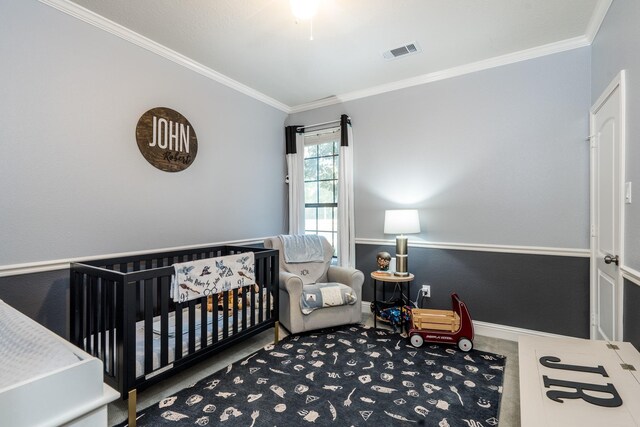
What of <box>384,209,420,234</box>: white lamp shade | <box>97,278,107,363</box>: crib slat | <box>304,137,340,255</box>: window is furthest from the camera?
<box>304,137,340,255</box>: window

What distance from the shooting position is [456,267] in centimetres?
305

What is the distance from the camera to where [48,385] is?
2.36 feet

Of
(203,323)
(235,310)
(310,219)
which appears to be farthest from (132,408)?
(310,219)

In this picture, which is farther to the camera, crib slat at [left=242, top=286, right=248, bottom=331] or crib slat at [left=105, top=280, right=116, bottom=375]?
crib slat at [left=242, top=286, right=248, bottom=331]

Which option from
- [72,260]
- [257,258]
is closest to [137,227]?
[72,260]

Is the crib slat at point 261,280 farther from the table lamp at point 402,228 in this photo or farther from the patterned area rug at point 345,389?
the table lamp at point 402,228

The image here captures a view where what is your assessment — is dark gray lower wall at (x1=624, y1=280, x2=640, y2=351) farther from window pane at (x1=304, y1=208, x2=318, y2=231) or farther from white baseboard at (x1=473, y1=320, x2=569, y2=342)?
window pane at (x1=304, y1=208, x2=318, y2=231)

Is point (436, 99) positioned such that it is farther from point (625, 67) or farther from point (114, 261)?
point (114, 261)

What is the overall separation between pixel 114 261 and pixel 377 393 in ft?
6.85

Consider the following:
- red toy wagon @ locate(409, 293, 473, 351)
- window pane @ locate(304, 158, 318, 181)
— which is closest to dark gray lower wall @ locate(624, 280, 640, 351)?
red toy wagon @ locate(409, 293, 473, 351)

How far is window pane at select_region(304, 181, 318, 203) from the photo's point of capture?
159 inches

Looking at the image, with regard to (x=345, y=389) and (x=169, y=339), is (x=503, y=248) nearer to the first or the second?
(x=345, y=389)

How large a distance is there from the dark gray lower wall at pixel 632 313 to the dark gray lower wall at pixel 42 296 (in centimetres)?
346

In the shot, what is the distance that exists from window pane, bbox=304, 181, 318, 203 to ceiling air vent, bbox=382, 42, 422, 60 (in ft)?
5.76
